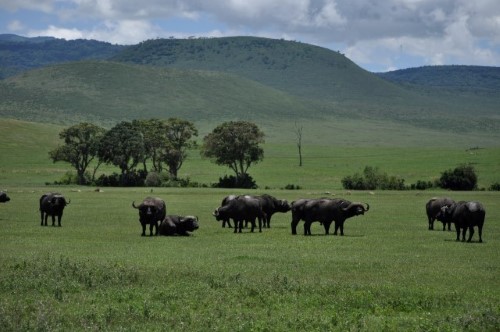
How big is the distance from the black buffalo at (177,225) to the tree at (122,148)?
59.2 m

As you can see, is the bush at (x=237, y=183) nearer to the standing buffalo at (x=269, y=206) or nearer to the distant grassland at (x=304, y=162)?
the distant grassland at (x=304, y=162)

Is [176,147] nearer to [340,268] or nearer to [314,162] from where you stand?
[314,162]

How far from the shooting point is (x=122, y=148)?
9012cm

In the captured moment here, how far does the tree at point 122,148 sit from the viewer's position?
295 feet

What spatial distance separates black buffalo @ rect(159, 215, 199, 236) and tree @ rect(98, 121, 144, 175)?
59.2 meters

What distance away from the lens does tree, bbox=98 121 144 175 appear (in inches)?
3546

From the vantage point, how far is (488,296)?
54.3 feet

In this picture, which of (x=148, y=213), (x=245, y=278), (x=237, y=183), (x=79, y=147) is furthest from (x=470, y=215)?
(x=79, y=147)

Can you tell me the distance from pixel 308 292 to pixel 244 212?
1580 cm

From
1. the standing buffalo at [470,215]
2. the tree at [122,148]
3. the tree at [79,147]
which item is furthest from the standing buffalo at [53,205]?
the tree at [79,147]

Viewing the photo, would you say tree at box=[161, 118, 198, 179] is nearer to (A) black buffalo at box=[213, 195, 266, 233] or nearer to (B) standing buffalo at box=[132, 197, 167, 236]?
(A) black buffalo at box=[213, 195, 266, 233]

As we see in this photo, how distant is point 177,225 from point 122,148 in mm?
59865

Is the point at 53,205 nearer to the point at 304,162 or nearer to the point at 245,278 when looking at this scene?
the point at 245,278

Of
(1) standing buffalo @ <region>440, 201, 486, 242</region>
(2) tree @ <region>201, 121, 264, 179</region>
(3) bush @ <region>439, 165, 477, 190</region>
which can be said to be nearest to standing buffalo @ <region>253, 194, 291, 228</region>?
(1) standing buffalo @ <region>440, 201, 486, 242</region>
